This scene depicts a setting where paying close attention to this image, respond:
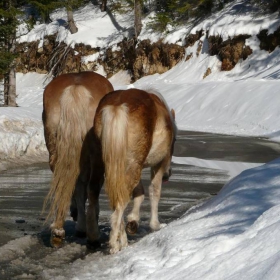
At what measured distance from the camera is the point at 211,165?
1526 cm

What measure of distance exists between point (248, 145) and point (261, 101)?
782 centimetres

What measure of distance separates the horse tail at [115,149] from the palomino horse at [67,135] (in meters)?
0.75

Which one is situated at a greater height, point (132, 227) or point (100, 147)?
point (100, 147)

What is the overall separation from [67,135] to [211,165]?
26.3ft

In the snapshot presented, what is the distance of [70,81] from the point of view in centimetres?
793

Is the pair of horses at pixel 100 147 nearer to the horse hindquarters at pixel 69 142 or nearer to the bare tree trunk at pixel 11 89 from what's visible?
the horse hindquarters at pixel 69 142

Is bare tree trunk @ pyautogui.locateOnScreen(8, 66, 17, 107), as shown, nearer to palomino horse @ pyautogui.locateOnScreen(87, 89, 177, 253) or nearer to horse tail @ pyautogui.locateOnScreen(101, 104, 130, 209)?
palomino horse @ pyautogui.locateOnScreen(87, 89, 177, 253)

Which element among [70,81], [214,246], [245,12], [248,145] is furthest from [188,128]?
[214,246]

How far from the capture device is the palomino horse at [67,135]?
24.4ft

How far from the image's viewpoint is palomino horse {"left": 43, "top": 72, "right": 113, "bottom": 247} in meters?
7.45

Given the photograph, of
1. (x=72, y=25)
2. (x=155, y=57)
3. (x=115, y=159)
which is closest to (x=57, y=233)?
(x=115, y=159)

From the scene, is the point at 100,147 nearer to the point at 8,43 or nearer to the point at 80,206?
the point at 80,206

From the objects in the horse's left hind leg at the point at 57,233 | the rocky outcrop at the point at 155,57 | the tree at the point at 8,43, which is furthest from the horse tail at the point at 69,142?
the rocky outcrop at the point at 155,57

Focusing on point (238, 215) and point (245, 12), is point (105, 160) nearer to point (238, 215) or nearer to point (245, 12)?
point (238, 215)
